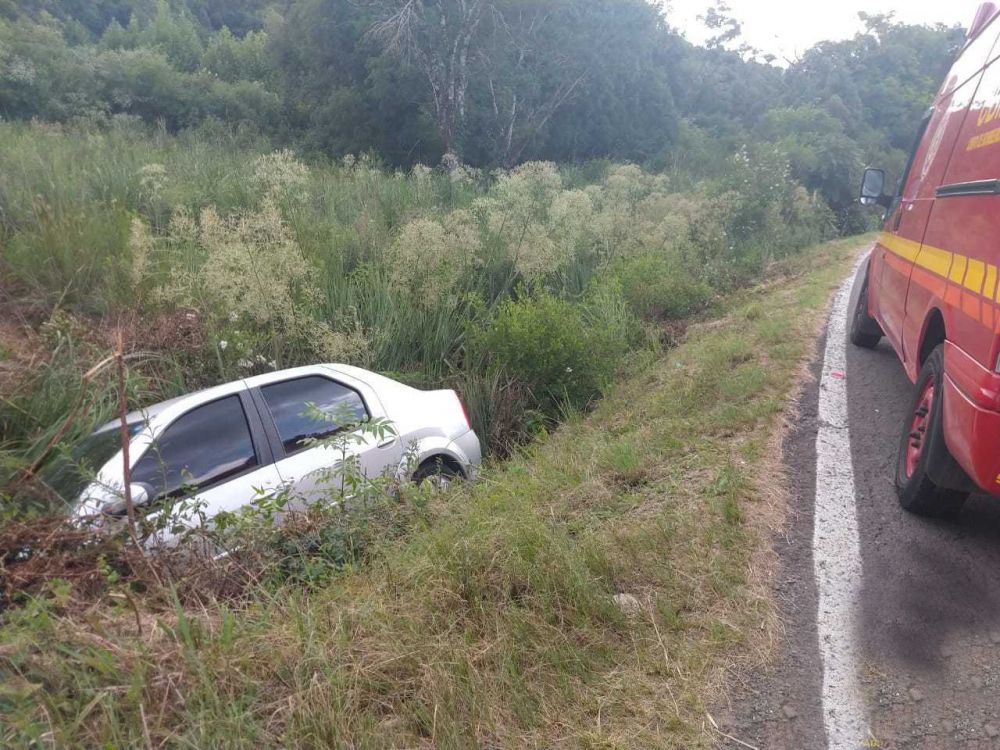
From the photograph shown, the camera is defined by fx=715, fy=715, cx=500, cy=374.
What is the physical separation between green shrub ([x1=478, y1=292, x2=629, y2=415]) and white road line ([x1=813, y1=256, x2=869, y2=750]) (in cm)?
293

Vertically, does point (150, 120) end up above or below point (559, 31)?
below

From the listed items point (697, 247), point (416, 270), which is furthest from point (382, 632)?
point (697, 247)

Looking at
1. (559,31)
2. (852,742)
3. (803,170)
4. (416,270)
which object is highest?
(559,31)

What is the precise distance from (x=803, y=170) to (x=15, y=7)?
2817 centimetres

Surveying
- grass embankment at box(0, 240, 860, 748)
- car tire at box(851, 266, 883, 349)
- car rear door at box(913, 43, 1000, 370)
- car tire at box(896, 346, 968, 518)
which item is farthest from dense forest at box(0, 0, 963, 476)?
car rear door at box(913, 43, 1000, 370)

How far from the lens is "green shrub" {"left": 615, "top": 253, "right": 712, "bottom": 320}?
11.7 meters

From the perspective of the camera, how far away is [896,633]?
3355mm

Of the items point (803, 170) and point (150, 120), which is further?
point (803, 170)

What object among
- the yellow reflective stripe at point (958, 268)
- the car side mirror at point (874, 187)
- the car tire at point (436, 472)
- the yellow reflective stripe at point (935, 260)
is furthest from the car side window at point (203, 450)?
the car side mirror at point (874, 187)

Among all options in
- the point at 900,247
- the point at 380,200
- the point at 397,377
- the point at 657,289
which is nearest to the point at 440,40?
the point at 380,200

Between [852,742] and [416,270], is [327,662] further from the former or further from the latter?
[416,270]

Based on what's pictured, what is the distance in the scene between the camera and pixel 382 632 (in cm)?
311

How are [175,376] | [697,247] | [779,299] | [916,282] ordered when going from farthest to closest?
[697,247] → [779,299] → [175,376] → [916,282]

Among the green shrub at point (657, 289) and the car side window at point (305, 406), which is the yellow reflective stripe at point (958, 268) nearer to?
the car side window at point (305, 406)
